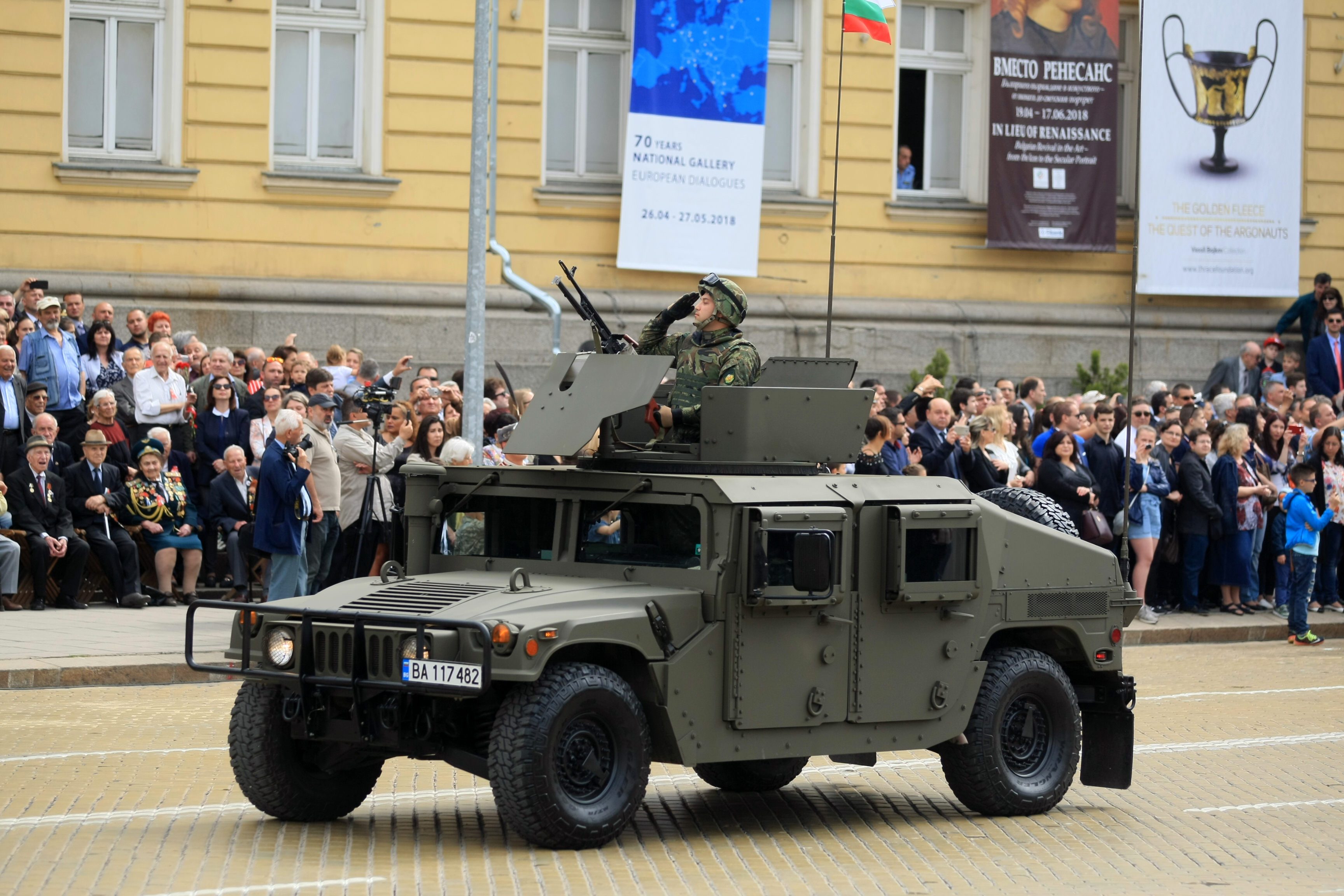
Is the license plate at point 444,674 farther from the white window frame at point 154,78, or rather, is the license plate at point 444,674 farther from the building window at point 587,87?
the building window at point 587,87

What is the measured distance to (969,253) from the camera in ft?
87.5

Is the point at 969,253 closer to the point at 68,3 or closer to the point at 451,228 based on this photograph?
the point at 451,228

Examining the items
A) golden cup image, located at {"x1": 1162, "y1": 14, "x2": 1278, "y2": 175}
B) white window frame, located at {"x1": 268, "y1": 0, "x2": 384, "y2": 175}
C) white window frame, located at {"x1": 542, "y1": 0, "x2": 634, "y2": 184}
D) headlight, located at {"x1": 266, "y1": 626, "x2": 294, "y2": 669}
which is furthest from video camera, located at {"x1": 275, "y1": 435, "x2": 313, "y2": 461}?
golden cup image, located at {"x1": 1162, "y1": 14, "x2": 1278, "y2": 175}

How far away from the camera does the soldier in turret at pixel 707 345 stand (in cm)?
987

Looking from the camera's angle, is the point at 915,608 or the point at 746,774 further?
the point at 746,774

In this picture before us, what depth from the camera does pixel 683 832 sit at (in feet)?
30.4

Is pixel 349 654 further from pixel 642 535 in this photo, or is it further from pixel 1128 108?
pixel 1128 108

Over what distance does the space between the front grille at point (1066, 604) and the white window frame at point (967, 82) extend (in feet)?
55.7

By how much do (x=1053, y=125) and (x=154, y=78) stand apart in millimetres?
12098

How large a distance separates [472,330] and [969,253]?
1056cm

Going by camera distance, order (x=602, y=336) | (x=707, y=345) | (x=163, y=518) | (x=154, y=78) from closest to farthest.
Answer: (x=707, y=345) → (x=602, y=336) → (x=163, y=518) → (x=154, y=78)

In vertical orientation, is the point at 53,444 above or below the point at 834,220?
below

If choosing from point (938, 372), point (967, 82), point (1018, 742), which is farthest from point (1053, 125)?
point (1018, 742)

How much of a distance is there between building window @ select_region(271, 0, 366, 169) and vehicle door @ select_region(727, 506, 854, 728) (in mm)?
15937
